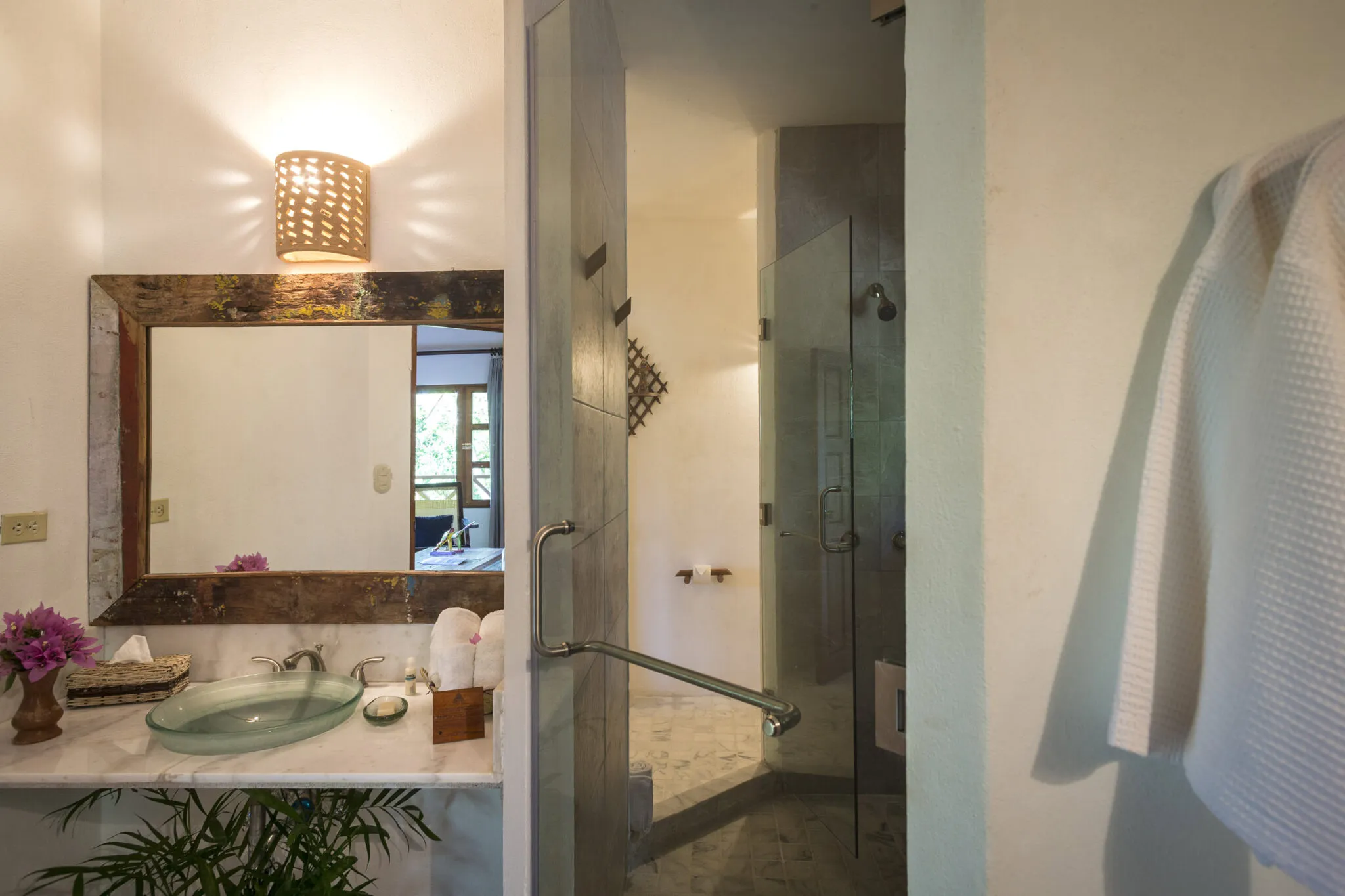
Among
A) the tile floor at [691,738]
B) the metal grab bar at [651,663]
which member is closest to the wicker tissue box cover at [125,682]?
the metal grab bar at [651,663]

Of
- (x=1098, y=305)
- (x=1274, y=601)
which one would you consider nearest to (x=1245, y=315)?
(x=1098, y=305)

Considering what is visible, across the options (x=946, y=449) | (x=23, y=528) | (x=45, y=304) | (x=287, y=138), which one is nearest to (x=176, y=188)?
(x=287, y=138)

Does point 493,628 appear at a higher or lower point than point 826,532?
lower

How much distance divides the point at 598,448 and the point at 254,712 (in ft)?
3.70

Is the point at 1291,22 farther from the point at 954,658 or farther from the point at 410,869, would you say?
the point at 410,869

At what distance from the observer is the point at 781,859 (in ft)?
2.80

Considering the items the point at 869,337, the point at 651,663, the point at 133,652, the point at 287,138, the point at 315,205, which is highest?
the point at 287,138

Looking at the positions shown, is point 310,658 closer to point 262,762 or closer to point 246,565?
point 246,565

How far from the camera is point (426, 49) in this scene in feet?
5.43

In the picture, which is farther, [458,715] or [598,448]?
[458,715]

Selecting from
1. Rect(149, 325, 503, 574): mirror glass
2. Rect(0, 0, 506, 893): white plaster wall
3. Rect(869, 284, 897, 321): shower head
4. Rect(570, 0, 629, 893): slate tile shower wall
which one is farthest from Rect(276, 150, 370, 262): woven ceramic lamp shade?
Rect(869, 284, 897, 321): shower head

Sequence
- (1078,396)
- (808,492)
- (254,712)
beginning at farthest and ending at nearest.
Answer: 1. (254,712)
2. (808,492)
3. (1078,396)

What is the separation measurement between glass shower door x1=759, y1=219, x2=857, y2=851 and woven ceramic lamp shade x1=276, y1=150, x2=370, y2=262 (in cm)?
124

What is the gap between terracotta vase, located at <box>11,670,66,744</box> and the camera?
131cm
